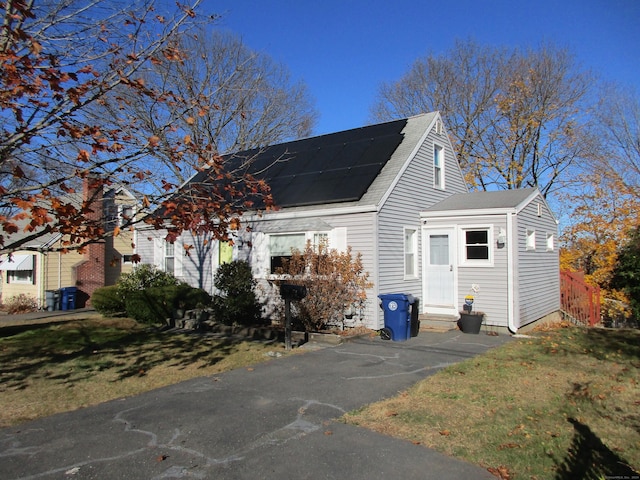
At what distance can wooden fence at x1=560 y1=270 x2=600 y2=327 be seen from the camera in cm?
1716

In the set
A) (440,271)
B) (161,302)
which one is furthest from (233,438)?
(161,302)

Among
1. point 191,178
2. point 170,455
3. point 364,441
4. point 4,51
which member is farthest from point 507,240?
point 191,178

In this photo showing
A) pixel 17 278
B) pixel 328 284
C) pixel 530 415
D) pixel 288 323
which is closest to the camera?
pixel 530 415

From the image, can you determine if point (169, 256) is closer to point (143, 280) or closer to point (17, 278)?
point (143, 280)

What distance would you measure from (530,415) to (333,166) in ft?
33.5

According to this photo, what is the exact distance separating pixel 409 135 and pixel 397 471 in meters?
12.1

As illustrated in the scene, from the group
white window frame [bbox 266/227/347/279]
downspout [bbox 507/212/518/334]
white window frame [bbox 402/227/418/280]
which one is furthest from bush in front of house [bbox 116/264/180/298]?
downspout [bbox 507/212/518/334]

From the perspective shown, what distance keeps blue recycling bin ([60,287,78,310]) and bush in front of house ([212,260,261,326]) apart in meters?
11.3

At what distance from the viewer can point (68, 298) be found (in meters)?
21.3

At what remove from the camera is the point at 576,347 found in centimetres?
1055

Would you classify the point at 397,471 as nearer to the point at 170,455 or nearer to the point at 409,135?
the point at 170,455

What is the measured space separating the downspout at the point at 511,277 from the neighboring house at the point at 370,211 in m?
0.09

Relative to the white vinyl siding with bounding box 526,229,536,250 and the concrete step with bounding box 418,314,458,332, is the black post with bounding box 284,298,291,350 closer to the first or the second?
the concrete step with bounding box 418,314,458,332

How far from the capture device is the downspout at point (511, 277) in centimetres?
1238
